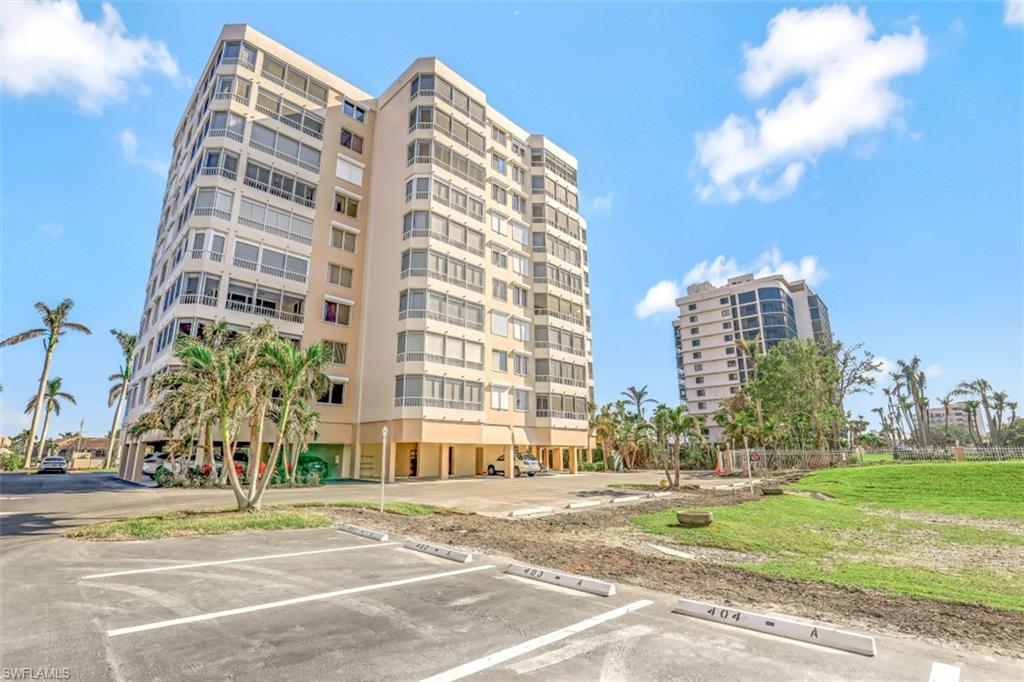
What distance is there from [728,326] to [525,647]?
11448 centimetres

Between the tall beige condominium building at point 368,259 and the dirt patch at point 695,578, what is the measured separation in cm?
2063

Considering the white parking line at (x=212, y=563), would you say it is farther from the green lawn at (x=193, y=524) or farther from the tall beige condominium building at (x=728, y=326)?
the tall beige condominium building at (x=728, y=326)

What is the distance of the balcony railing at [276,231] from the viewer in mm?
33562

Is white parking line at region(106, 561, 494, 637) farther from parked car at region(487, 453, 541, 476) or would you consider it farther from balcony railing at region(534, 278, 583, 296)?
balcony railing at region(534, 278, 583, 296)

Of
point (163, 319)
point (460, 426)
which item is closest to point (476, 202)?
point (460, 426)

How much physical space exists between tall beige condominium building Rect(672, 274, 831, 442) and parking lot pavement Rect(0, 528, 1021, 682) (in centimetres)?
10276

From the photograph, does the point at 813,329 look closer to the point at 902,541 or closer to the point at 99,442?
the point at 902,541

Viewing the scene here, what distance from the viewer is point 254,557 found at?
9.73m

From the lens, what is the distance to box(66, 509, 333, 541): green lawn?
1187cm

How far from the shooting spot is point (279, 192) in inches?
1404

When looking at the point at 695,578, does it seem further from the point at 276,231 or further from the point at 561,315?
the point at 561,315

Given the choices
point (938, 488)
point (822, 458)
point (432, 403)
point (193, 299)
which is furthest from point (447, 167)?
point (822, 458)

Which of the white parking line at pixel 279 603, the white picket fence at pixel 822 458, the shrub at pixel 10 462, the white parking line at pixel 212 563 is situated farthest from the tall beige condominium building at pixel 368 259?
the shrub at pixel 10 462

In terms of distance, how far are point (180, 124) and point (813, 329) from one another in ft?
410
